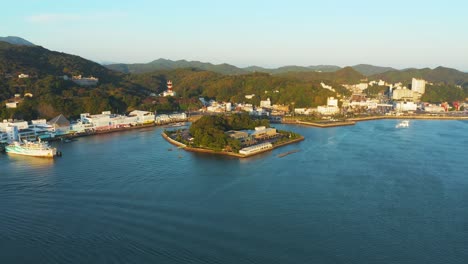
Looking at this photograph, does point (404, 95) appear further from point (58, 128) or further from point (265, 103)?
point (58, 128)

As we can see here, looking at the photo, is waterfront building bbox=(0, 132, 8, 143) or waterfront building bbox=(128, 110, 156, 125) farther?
waterfront building bbox=(128, 110, 156, 125)

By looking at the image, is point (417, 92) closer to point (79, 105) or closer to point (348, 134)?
point (348, 134)

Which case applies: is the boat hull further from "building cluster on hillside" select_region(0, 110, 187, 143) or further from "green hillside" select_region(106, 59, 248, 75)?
"green hillside" select_region(106, 59, 248, 75)

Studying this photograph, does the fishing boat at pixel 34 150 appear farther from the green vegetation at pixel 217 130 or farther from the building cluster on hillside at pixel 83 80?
the building cluster on hillside at pixel 83 80

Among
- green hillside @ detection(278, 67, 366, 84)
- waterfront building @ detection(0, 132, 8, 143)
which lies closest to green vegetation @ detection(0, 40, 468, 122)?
waterfront building @ detection(0, 132, 8, 143)

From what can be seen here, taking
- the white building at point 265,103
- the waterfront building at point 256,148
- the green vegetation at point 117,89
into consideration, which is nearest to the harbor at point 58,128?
the green vegetation at point 117,89

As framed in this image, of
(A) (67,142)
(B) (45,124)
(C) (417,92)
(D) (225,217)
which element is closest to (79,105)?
(B) (45,124)

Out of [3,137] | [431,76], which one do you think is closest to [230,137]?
[3,137]
